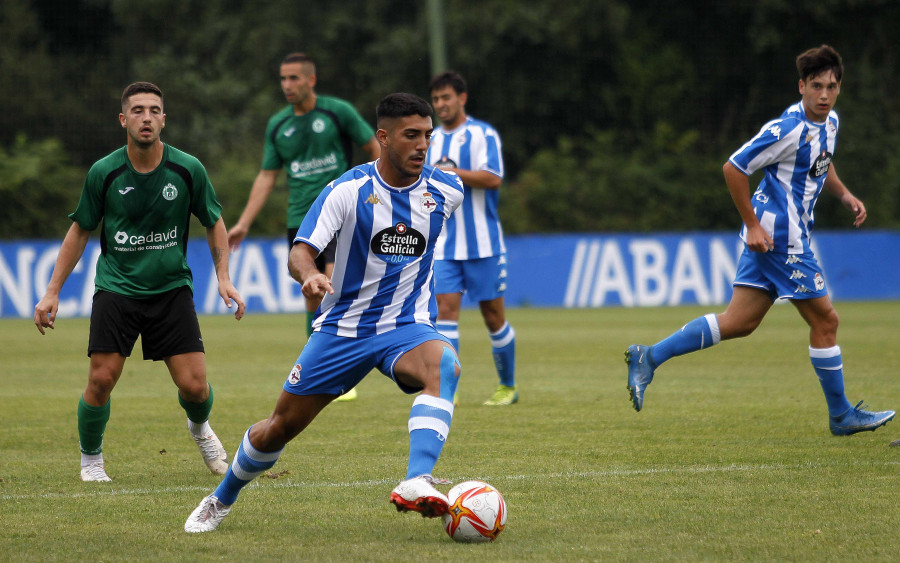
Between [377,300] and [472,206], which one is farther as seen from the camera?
[472,206]

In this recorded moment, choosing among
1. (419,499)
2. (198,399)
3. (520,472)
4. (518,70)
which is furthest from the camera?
(518,70)

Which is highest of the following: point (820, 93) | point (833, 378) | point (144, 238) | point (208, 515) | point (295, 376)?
point (820, 93)

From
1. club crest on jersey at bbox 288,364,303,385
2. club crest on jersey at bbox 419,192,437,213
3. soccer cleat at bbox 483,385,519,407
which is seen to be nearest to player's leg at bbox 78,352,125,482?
club crest on jersey at bbox 288,364,303,385

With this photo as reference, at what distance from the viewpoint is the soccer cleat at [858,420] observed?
7.00m

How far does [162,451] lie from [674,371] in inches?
223

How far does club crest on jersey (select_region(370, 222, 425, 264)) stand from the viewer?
193 inches

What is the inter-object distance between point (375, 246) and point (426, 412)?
748 mm

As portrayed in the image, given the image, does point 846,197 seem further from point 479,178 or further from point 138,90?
point 138,90

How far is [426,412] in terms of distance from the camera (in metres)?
4.61

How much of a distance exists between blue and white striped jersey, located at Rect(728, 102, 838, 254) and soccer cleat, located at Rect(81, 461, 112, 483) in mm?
3893

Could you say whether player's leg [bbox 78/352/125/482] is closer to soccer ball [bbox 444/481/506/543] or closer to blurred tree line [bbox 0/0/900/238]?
→ soccer ball [bbox 444/481/506/543]

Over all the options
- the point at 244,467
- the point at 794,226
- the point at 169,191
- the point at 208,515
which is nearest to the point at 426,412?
Result: the point at 244,467

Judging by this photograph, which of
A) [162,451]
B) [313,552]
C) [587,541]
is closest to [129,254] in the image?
[162,451]

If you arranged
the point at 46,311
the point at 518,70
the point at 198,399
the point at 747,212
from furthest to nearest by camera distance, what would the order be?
the point at 518,70 < the point at 747,212 < the point at 198,399 < the point at 46,311
